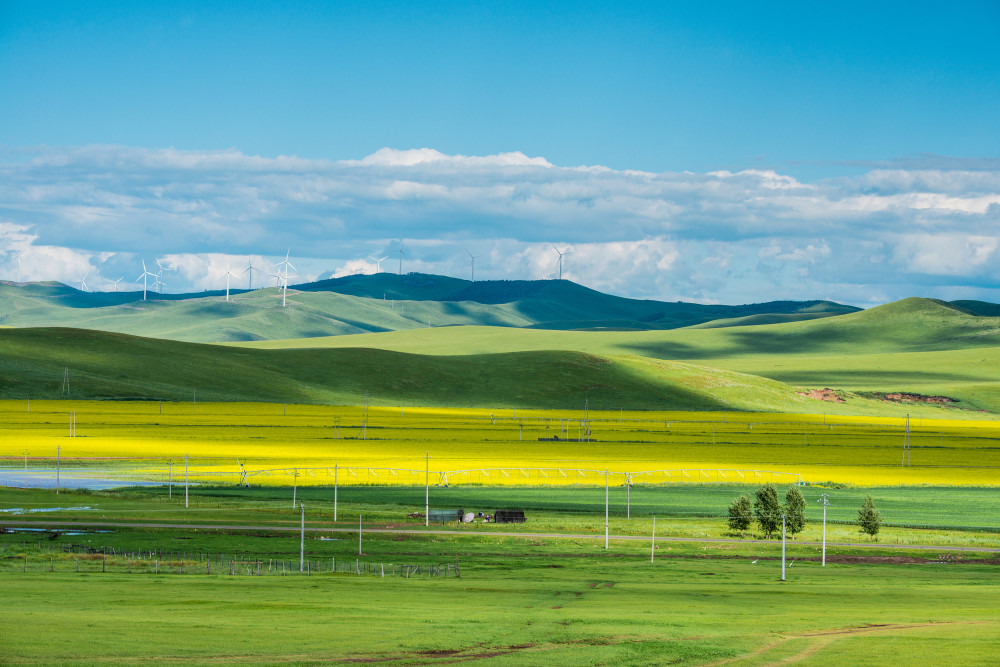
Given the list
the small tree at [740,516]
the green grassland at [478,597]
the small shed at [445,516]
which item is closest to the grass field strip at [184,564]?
the green grassland at [478,597]

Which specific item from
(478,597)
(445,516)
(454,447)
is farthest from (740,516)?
(454,447)

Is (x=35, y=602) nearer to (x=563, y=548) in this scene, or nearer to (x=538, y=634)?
(x=538, y=634)

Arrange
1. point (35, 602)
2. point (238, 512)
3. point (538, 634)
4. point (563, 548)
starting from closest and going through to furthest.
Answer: point (538, 634), point (35, 602), point (563, 548), point (238, 512)

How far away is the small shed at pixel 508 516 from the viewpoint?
68.7m

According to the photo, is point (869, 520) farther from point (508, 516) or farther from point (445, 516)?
point (445, 516)

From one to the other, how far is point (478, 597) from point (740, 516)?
28.0m

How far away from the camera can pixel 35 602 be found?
131 ft

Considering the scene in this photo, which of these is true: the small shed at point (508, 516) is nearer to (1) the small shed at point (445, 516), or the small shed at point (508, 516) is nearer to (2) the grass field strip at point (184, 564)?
(1) the small shed at point (445, 516)

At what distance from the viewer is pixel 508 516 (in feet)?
227

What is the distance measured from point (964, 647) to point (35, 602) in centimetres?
3180

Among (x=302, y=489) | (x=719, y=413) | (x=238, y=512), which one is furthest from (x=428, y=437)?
(x=719, y=413)

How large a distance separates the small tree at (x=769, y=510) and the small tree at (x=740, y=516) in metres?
0.69

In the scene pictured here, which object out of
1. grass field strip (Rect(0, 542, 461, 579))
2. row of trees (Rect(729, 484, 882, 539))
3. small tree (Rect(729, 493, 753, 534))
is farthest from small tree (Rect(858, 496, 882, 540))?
grass field strip (Rect(0, 542, 461, 579))

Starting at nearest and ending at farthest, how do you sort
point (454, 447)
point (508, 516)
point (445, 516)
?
point (508, 516) → point (445, 516) → point (454, 447)
